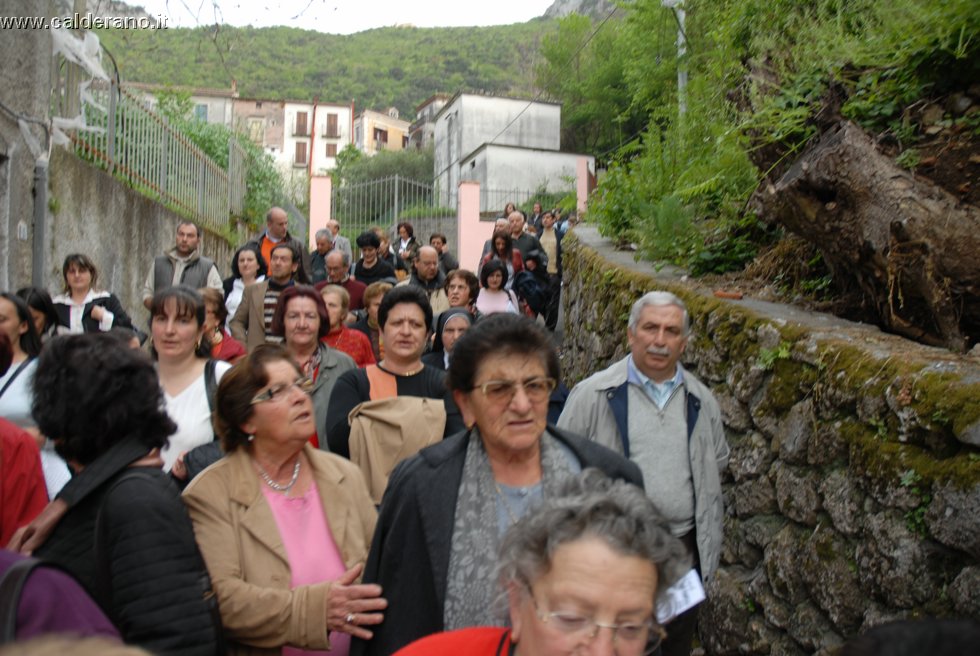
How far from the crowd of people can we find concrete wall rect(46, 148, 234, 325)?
5.87 m

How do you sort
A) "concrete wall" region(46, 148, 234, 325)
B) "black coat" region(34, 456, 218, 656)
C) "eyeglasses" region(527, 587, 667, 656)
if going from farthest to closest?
"concrete wall" region(46, 148, 234, 325)
"black coat" region(34, 456, 218, 656)
"eyeglasses" region(527, 587, 667, 656)

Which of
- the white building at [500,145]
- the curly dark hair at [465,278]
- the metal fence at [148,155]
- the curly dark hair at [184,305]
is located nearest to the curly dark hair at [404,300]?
the curly dark hair at [184,305]

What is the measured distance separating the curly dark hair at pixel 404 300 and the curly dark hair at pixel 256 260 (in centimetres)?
508

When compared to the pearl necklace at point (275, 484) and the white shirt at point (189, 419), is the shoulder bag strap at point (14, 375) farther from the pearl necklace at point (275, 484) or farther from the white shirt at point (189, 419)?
the pearl necklace at point (275, 484)

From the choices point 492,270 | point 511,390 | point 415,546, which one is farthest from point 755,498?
point 492,270

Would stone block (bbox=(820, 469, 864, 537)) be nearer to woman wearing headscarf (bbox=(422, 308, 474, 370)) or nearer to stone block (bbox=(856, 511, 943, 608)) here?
stone block (bbox=(856, 511, 943, 608))

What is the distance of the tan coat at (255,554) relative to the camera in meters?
2.96

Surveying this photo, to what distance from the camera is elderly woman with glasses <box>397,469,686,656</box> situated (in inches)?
78.8

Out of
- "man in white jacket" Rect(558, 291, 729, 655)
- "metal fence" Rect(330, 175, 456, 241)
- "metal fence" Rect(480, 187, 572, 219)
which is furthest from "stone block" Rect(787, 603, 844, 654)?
"metal fence" Rect(480, 187, 572, 219)

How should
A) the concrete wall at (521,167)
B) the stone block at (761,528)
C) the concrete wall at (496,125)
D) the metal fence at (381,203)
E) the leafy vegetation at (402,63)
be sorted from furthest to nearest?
the leafy vegetation at (402,63)
the concrete wall at (496,125)
the concrete wall at (521,167)
the metal fence at (381,203)
the stone block at (761,528)

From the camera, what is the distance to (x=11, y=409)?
172 inches

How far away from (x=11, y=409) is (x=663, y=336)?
3085 mm

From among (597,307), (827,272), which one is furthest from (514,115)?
(827,272)

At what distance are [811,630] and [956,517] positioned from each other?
1.12 m
